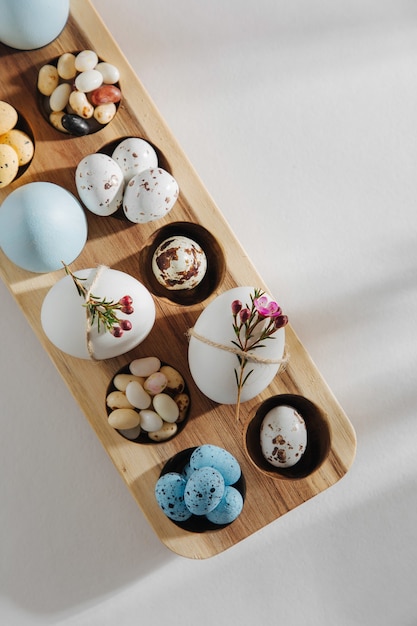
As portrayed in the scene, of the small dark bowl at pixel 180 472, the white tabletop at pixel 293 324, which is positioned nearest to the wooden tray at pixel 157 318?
the small dark bowl at pixel 180 472

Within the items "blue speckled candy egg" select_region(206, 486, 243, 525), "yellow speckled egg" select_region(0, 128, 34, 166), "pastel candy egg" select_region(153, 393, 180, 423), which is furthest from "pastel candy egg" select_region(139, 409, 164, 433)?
"yellow speckled egg" select_region(0, 128, 34, 166)

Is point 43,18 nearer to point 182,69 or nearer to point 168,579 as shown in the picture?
point 182,69

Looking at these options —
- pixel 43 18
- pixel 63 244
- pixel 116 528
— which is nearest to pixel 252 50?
pixel 43 18

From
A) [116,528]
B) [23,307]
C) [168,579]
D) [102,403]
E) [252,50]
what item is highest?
[252,50]

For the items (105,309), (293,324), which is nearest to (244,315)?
(105,309)

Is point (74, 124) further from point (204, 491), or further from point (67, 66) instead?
point (204, 491)
